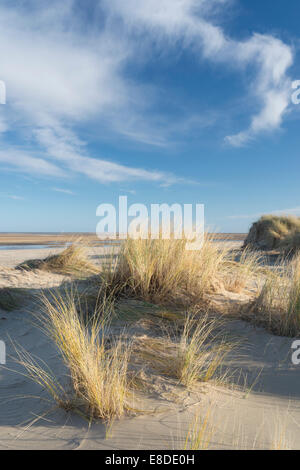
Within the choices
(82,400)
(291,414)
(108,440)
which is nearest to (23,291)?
(82,400)

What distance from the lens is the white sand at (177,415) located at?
1836 millimetres

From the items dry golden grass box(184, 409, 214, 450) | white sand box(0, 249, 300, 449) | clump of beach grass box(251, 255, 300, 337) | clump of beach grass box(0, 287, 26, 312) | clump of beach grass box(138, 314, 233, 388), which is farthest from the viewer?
clump of beach grass box(0, 287, 26, 312)

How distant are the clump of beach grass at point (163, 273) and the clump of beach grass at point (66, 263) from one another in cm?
303

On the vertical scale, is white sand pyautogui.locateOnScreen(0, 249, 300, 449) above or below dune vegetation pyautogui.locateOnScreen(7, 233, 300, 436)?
below

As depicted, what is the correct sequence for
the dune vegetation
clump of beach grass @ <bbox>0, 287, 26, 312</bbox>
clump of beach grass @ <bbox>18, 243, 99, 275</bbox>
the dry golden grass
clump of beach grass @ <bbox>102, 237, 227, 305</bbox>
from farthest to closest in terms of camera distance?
clump of beach grass @ <bbox>18, 243, 99, 275</bbox> → clump of beach grass @ <bbox>0, 287, 26, 312</bbox> → clump of beach grass @ <bbox>102, 237, 227, 305</bbox> → the dune vegetation → the dry golden grass

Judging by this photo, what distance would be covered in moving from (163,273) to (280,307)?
1.50 m

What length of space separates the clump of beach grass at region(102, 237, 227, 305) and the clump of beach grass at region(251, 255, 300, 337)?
0.77 meters

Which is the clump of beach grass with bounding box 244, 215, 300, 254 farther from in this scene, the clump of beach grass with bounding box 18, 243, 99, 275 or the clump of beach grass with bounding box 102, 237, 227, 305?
the clump of beach grass with bounding box 102, 237, 227, 305

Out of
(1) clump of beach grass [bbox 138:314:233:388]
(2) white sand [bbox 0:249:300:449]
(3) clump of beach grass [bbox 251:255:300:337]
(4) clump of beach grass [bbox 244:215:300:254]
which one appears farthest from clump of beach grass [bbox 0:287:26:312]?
(4) clump of beach grass [bbox 244:215:300:254]

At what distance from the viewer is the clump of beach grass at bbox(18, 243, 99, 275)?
7.72m

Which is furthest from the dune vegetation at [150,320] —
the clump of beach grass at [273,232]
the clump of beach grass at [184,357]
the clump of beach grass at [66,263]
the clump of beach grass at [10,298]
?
the clump of beach grass at [273,232]

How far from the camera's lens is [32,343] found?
3570mm

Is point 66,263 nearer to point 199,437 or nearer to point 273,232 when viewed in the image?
point 199,437

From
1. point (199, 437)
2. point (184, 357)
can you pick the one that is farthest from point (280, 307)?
point (199, 437)
